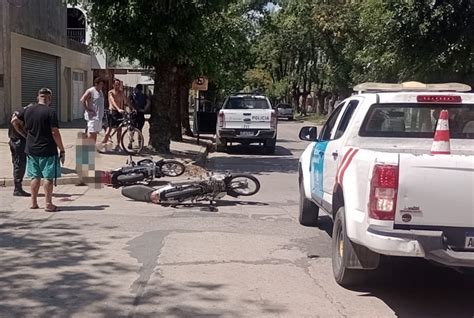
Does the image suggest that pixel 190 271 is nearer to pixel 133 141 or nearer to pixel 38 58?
pixel 133 141

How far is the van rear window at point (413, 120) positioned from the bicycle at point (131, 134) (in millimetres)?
10048

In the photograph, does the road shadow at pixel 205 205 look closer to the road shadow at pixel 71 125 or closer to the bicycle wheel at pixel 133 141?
the bicycle wheel at pixel 133 141

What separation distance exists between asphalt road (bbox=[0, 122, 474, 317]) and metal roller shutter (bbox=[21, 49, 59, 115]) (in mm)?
16852

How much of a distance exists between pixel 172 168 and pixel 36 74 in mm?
16809

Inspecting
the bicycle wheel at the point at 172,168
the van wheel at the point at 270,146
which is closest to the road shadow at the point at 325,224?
the bicycle wheel at the point at 172,168

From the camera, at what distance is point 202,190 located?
9977 mm

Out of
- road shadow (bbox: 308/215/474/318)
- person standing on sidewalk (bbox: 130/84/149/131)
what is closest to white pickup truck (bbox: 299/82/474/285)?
road shadow (bbox: 308/215/474/318)

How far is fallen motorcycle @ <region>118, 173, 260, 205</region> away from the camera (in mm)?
9961

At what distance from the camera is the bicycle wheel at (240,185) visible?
10.3 meters

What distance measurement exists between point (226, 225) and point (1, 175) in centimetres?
537

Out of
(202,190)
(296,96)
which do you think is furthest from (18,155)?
(296,96)

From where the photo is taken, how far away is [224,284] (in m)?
6.08

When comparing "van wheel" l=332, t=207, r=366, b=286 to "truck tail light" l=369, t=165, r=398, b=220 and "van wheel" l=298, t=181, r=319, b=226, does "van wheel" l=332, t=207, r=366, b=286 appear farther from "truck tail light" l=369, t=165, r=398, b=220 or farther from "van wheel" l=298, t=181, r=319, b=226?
"van wheel" l=298, t=181, r=319, b=226

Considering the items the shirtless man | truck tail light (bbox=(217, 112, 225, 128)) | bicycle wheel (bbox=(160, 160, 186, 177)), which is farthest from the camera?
truck tail light (bbox=(217, 112, 225, 128))
